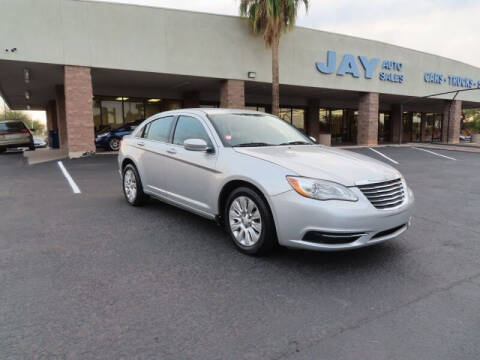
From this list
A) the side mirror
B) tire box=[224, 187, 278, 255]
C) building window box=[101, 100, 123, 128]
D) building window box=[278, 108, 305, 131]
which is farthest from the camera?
building window box=[278, 108, 305, 131]

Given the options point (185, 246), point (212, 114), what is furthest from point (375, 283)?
point (212, 114)

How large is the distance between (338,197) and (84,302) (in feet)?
7.82

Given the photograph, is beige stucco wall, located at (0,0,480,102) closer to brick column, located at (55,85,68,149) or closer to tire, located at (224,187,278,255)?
brick column, located at (55,85,68,149)

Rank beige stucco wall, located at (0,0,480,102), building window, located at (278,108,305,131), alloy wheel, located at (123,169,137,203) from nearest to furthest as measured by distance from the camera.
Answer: alloy wheel, located at (123,169,137,203) < beige stucco wall, located at (0,0,480,102) < building window, located at (278,108,305,131)

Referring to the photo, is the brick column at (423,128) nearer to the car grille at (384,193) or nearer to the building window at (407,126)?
the building window at (407,126)

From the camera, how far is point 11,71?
15.0 m

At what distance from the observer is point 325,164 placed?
3.87 meters

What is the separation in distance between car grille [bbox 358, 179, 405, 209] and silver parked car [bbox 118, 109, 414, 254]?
10 mm

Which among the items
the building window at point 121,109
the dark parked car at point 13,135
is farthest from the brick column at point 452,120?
the dark parked car at point 13,135

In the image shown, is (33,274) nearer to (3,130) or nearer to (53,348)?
(53,348)

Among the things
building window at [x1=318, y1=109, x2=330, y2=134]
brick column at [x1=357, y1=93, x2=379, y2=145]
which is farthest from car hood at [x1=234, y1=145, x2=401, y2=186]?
building window at [x1=318, y1=109, x2=330, y2=134]

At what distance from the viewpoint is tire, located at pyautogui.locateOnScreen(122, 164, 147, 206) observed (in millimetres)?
5969

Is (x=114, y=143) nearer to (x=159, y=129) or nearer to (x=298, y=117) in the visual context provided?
(x=159, y=129)

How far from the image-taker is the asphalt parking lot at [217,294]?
242cm
